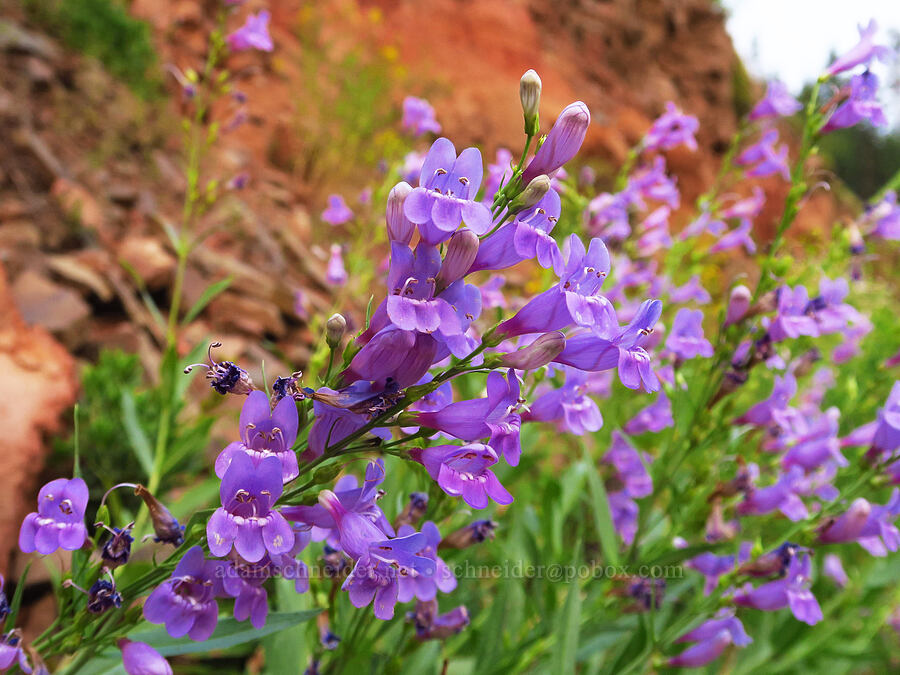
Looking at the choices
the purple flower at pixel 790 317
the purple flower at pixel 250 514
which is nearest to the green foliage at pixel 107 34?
the purple flower at pixel 790 317

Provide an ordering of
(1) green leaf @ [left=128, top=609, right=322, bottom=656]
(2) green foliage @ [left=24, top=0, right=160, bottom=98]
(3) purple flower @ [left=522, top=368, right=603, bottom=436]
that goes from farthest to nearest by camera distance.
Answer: (2) green foliage @ [left=24, top=0, right=160, bottom=98] → (3) purple flower @ [left=522, top=368, right=603, bottom=436] → (1) green leaf @ [left=128, top=609, right=322, bottom=656]

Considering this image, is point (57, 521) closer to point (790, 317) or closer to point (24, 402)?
point (790, 317)

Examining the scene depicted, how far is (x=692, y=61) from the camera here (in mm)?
14469

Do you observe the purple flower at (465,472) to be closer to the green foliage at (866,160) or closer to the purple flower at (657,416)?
the purple flower at (657,416)

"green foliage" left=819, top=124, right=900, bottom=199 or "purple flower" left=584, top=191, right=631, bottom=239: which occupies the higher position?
"green foliage" left=819, top=124, right=900, bottom=199

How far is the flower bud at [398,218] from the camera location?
110 centimetres

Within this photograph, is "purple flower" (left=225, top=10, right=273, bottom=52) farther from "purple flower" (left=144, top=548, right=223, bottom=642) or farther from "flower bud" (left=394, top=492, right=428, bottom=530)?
"purple flower" (left=144, top=548, right=223, bottom=642)

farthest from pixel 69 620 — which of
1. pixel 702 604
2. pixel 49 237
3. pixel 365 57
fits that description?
pixel 365 57

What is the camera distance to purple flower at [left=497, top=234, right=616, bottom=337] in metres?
1.12

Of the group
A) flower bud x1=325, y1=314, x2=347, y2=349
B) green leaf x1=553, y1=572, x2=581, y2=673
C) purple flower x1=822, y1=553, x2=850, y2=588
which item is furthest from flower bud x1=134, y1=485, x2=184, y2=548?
purple flower x1=822, y1=553, x2=850, y2=588

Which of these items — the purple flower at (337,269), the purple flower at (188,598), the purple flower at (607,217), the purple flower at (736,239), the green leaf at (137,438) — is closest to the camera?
the purple flower at (188,598)

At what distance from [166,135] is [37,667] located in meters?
6.47

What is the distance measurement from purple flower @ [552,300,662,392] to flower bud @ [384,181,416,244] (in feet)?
1.15

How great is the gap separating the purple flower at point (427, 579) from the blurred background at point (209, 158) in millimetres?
1513
